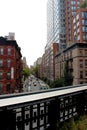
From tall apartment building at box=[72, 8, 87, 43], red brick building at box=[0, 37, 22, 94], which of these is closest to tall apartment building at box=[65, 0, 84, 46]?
tall apartment building at box=[72, 8, 87, 43]

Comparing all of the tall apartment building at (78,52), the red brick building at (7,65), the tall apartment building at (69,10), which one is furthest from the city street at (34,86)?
the red brick building at (7,65)

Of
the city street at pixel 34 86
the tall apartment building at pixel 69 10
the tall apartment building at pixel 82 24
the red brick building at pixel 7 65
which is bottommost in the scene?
the city street at pixel 34 86

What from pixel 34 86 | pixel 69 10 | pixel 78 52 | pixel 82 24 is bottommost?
pixel 34 86

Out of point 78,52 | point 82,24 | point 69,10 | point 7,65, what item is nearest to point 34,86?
point 69,10

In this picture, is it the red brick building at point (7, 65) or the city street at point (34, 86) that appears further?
the city street at point (34, 86)

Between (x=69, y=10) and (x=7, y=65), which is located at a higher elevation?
(x=69, y=10)

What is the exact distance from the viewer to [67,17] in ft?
305

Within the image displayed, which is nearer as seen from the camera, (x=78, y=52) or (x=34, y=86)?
(x=78, y=52)

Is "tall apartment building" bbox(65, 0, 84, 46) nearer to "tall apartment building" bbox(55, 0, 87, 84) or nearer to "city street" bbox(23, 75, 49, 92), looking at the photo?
"tall apartment building" bbox(55, 0, 87, 84)

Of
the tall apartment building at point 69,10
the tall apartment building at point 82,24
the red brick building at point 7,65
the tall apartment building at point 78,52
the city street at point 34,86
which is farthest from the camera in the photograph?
the tall apartment building at point 69,10

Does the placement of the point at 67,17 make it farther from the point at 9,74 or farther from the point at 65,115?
the point at 65,115

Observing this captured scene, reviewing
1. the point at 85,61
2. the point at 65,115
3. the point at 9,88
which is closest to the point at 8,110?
the point at 65,115

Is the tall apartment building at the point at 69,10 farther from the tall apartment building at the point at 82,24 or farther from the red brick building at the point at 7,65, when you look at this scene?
the red brick building at the point at 7,65

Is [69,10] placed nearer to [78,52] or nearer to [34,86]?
[34,86]
